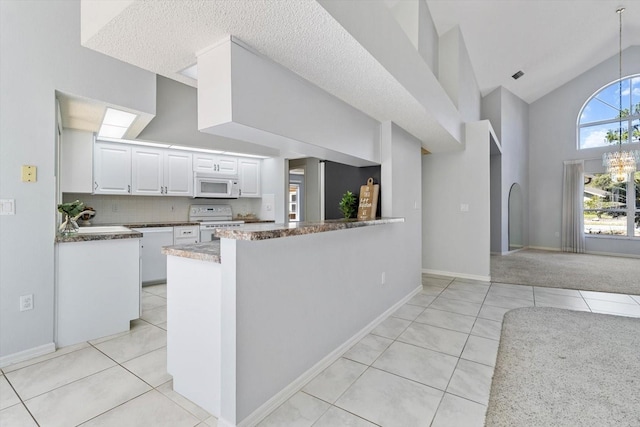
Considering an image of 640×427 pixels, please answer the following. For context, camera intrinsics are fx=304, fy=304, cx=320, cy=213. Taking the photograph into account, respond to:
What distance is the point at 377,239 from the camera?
119 inches

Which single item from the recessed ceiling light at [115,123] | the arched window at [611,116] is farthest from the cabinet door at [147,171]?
the arched window at [611,116]

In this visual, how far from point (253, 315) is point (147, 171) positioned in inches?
Answer: 148

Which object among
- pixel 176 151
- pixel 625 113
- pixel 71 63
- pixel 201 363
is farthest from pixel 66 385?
pixel 625 113

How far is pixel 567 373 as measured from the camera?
6.86 feet

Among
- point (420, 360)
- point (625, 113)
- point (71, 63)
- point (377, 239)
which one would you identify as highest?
point (625, 113)

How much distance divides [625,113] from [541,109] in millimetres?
1751

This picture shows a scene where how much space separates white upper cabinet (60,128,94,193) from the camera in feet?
12.0

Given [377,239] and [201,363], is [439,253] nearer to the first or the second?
[377,239]

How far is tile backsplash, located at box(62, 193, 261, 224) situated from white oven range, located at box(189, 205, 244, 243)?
0.39 ft

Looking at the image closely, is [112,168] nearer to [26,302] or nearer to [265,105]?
[26,302]

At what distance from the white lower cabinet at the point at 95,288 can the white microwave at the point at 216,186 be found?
2.13 metres

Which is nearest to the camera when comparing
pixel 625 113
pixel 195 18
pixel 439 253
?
pixel 195 18

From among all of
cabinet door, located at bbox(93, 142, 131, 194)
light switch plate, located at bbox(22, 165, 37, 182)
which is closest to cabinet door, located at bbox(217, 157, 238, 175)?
cabinet door, located at bbox(93, 142, 131, 194)

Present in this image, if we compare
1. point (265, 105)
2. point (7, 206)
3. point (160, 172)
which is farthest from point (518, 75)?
point (7, 206)
